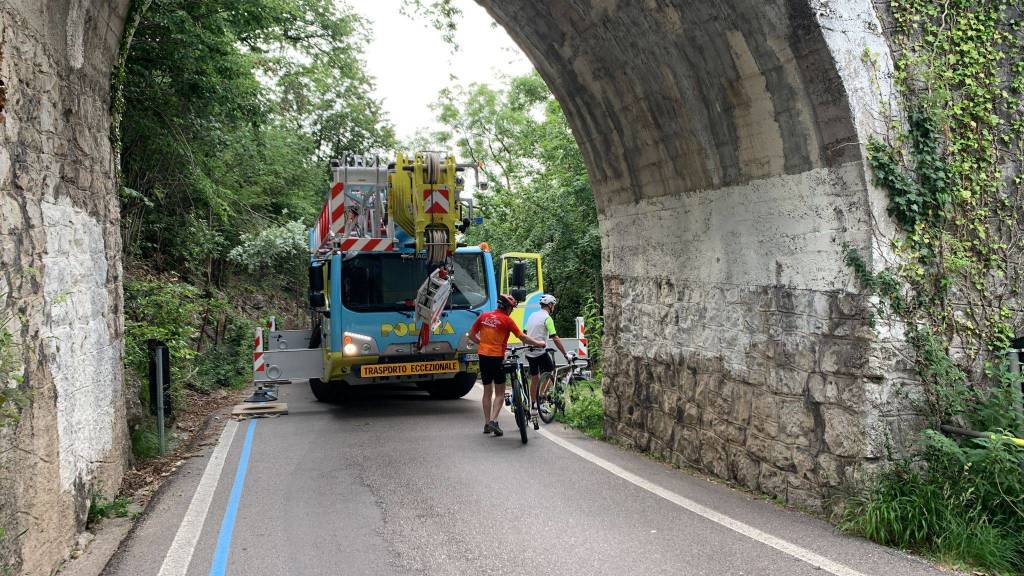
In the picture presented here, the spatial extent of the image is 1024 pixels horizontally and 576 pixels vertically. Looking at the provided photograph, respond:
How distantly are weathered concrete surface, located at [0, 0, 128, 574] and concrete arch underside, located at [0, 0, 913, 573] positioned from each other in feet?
0.07

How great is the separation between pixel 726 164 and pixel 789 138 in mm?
809

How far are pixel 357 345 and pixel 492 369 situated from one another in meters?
2.92

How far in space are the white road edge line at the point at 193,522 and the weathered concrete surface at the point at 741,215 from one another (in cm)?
409

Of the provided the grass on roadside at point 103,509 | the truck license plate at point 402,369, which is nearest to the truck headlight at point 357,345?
the truck license plate at point 402,369

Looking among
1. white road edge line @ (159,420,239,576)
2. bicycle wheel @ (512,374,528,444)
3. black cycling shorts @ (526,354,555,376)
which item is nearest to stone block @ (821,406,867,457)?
bicycle wheel @ (512,374,528,444)

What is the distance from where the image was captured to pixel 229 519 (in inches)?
229

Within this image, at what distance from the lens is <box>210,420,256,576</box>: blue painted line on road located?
4793 millimetres

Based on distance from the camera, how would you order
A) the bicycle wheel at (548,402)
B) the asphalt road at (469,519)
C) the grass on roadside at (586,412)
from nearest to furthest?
the asphalt road at (469,519) < the grass on roadside at (586,412) < the bicycle wheel at (548,402)

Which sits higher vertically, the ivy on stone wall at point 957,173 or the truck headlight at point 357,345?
the ivy on stone wall at point 957,173

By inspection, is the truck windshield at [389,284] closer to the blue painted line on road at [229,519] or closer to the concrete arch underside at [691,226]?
the blue painted line on road at [229,519]

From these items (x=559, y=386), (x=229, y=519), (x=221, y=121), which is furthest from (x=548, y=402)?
(x=221, y=121)

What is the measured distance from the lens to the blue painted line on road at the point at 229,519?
4793mm

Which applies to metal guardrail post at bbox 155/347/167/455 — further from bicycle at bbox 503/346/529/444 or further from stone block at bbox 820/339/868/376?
stone block at bbox 820/339/868/376

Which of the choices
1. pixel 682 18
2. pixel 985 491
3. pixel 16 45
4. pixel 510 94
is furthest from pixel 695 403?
pixel 510 94
